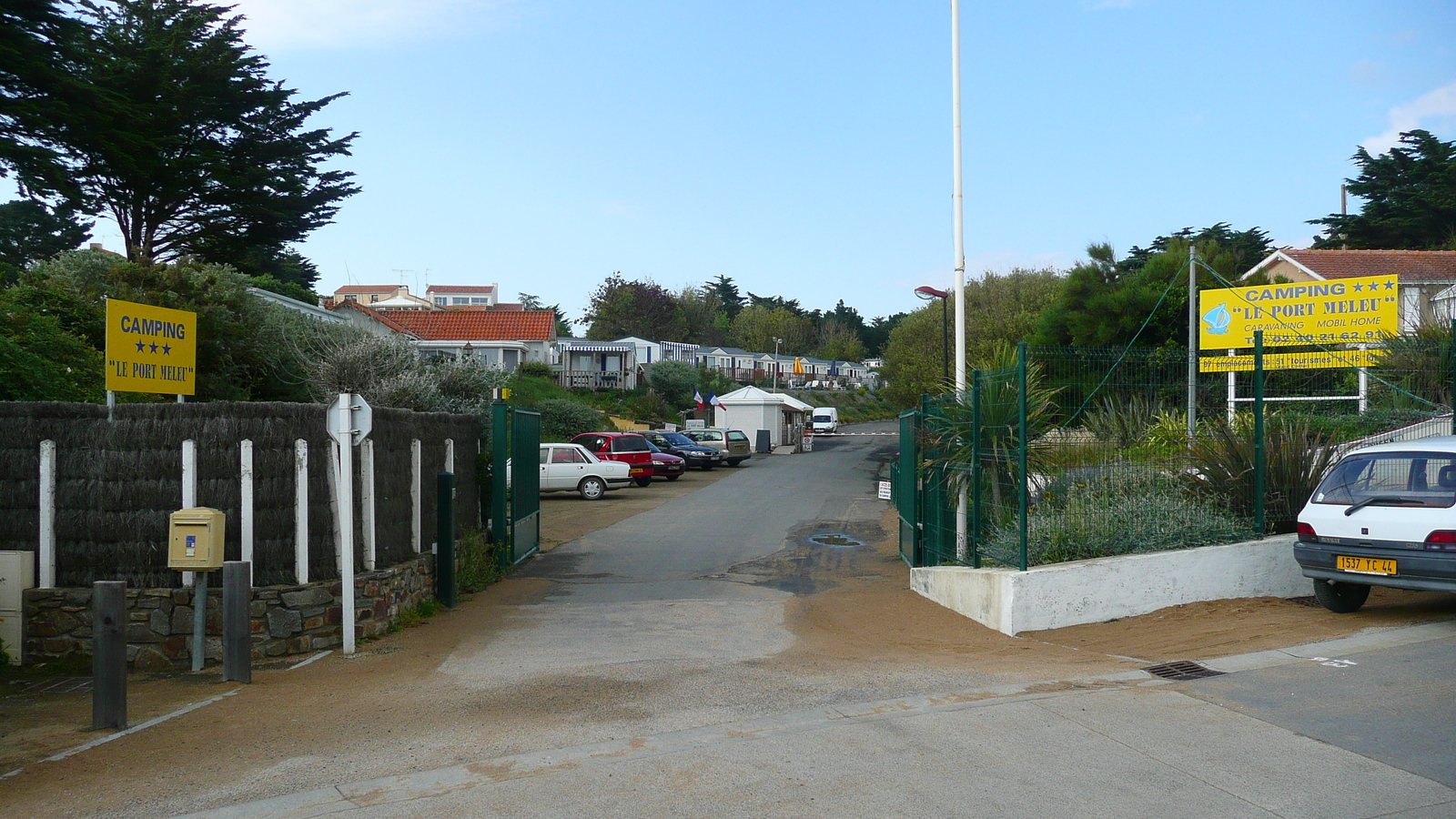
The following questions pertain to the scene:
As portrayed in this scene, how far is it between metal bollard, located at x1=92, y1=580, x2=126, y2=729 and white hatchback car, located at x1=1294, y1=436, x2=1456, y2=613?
31.1 ft

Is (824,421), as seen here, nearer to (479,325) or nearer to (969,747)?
(479,325)

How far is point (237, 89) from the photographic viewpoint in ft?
84.2

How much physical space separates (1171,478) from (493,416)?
8.36 metres

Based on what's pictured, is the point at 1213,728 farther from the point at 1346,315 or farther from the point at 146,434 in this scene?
the point at 1346,315

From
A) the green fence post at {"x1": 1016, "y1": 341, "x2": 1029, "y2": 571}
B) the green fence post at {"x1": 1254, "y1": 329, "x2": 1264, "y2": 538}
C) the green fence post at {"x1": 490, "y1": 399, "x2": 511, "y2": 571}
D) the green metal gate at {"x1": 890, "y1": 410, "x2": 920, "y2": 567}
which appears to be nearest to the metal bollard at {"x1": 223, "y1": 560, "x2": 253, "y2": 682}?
the green fence post at {"x1": 490, "y1": 399, "x2": 511, "y2": 571}

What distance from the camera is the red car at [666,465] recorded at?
3447 cm

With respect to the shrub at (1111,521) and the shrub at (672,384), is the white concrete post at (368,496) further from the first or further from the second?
the shrub at (672,384)

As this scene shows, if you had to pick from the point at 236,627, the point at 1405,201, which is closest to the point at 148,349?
the point at 236,627

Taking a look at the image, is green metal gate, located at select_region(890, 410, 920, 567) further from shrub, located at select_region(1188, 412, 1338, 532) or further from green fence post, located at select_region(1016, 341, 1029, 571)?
green fence post, located at select_region(1016, 341, 1029, 571)

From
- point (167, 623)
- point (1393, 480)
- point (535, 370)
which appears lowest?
point (167, 623)

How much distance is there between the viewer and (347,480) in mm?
8875

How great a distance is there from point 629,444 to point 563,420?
30.1 feet

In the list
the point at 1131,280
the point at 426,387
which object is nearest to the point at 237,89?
the point at 426,387

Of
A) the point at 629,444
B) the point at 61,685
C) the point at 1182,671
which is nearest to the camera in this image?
the point at 1182,671
